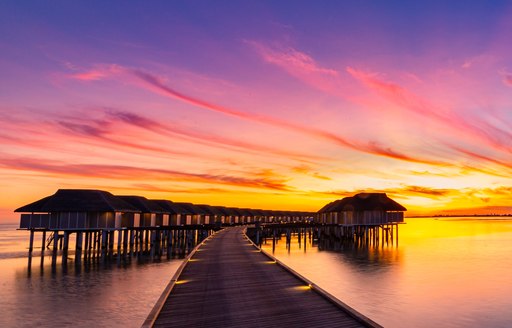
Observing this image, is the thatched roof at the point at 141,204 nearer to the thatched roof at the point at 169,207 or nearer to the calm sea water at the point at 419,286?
the thatched roof at the point at 169,207

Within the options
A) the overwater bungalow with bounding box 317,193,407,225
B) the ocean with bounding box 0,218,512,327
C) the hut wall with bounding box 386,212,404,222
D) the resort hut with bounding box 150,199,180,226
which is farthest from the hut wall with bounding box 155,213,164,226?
the hut wall with bounding box 386,212,404,222

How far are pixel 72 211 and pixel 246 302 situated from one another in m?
34.2

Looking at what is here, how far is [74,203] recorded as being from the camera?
43.0m

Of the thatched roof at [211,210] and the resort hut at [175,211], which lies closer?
the resort hut at [175,211]

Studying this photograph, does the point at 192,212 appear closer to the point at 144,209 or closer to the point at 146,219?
the point at 146,219

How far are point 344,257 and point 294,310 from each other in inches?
1506

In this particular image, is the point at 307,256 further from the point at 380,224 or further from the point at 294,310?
the point at 294,310

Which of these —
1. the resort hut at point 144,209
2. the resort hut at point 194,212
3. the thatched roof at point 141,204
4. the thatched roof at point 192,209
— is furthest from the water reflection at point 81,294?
the resort hut at point 194,212

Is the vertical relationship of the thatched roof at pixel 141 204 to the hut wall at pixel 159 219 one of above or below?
above

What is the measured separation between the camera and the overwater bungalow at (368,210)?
2645 inches

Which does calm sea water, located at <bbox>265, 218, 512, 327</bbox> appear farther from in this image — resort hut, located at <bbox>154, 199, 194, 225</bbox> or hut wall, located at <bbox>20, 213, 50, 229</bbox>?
hut wall, located at <bbox>20, 213, 50, 229</bbox>

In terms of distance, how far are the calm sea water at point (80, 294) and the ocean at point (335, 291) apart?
0.17 ft

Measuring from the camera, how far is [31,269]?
37.8 metres

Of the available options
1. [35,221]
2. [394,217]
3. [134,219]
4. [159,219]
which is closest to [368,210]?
[394,217]
